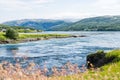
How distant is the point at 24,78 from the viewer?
1060cm

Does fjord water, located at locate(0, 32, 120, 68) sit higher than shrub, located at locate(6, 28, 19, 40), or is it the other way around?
shrub, located at locate(6, 28, 19, 40)

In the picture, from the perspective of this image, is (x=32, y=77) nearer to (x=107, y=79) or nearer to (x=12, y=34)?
(x=107, y=79)

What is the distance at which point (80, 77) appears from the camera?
11.8 meters

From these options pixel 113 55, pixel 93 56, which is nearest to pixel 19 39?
pixel 93 56

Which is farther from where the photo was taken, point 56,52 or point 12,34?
point 12,34

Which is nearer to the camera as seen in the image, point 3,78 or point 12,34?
point 3,78

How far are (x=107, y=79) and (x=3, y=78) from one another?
4330 mm

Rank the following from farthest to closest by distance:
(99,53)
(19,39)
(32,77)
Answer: (19,39), (99,53), (32,77)

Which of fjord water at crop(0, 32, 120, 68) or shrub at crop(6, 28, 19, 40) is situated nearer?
fjord water at crop(0, 32, 120, 68)

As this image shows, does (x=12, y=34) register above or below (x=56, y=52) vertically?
above

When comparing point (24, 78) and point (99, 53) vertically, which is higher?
point (24, 78)

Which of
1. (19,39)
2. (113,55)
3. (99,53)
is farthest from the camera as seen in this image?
(19,39)

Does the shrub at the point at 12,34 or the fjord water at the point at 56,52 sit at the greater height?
the shrub at the point at 12,34

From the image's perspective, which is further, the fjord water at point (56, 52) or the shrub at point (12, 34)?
the shrub at point (12, 34)
